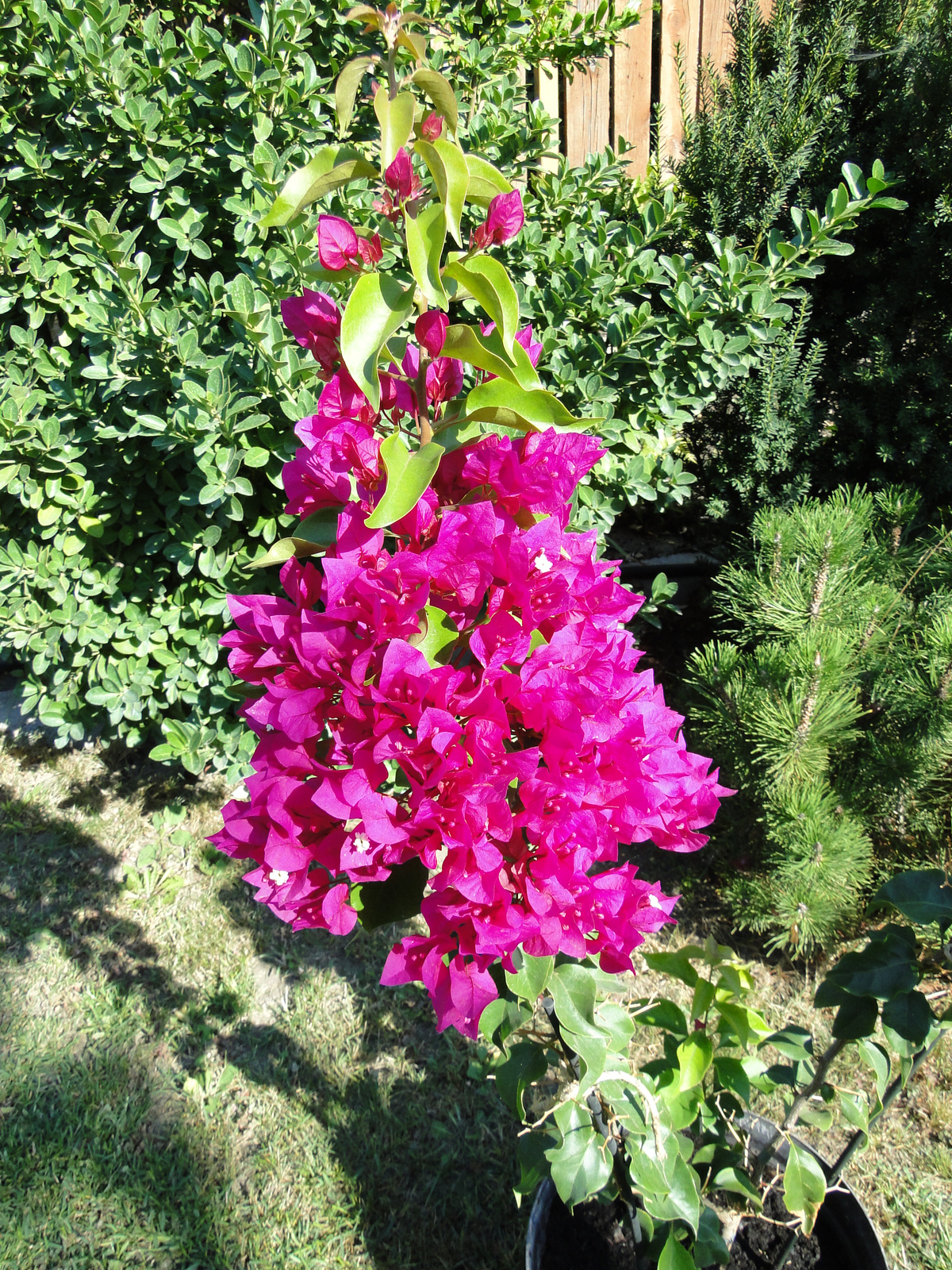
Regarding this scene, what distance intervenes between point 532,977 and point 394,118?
1.05 metres

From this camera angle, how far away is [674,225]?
2.99 meters

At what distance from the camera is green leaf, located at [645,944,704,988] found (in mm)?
1390

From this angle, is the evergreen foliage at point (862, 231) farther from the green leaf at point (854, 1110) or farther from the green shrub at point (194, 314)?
the green leaf at point (854, 1110)

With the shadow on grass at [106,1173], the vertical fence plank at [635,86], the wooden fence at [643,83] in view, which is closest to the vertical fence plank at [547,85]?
the wooden fence at [643,83]

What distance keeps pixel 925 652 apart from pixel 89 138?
9.65 ft

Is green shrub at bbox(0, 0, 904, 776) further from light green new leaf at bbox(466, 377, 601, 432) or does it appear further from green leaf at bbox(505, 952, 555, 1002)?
green leaf at bbox(505, 952, 555, 1002)

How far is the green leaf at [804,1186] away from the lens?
1263mm

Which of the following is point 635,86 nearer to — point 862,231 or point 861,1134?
point 862,231

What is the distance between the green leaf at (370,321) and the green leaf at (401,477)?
6 centimetres

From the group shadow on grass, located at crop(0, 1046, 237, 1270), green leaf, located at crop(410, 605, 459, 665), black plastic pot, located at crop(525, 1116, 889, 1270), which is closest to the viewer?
green leaf, located at crop(410, 605, 459, 665)

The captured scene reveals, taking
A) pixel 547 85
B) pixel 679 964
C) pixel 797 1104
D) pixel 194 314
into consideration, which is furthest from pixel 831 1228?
pixel 547 85

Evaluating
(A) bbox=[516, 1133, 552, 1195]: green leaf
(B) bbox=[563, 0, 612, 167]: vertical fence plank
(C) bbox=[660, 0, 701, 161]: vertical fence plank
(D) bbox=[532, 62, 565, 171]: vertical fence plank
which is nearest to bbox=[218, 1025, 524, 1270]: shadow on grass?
(A) bbox=[516, 1133, 552, 1195]: green leaf

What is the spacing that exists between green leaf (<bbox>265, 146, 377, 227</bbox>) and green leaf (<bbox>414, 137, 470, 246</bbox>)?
0.09 meters

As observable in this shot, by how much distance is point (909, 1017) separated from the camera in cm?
108
